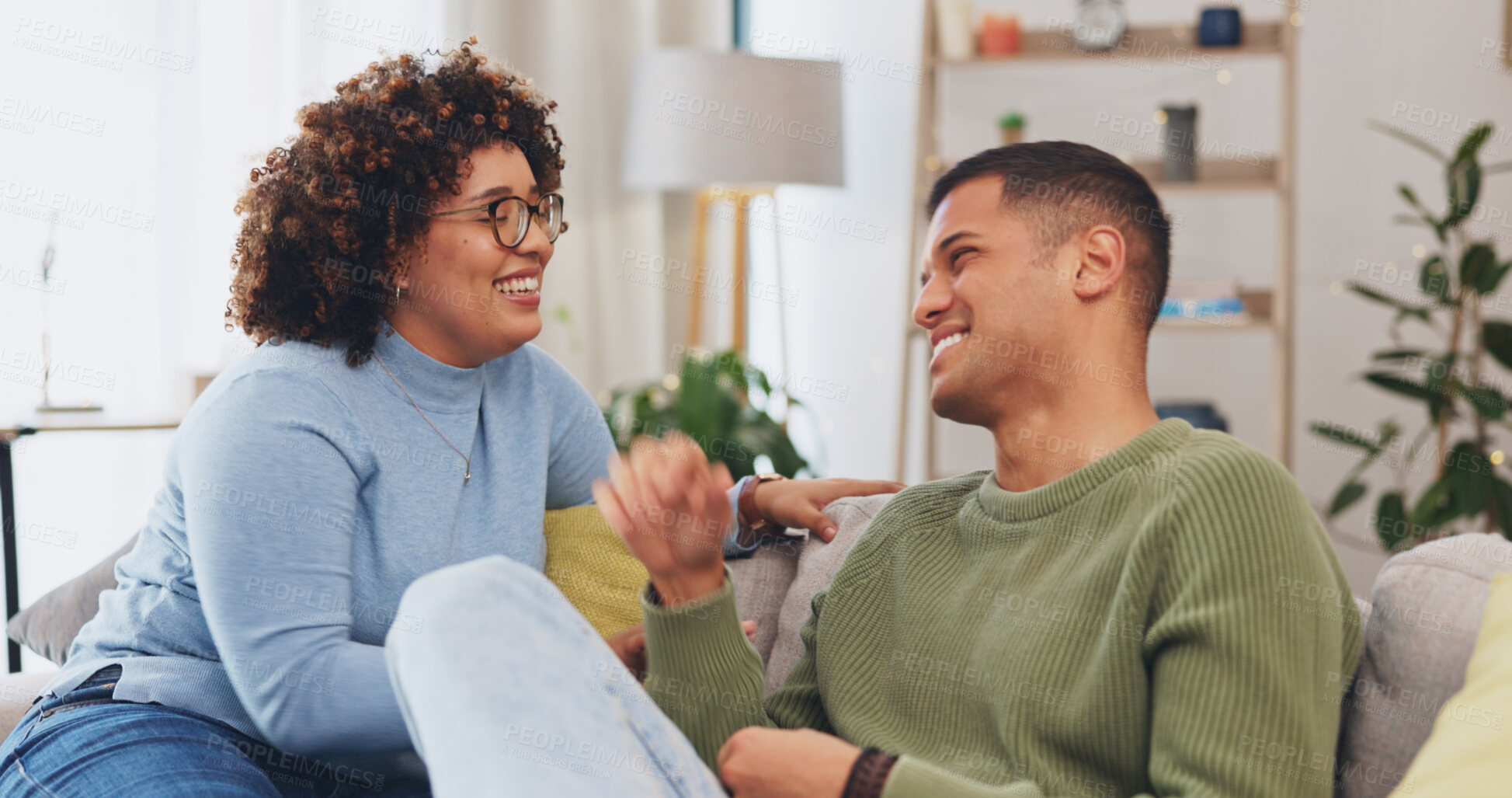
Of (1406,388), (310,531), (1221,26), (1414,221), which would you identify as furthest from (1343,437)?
(310,531)

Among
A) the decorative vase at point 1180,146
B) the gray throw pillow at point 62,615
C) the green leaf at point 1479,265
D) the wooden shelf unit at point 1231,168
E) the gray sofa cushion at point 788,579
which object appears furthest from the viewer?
the decorative vase at point 1180,146

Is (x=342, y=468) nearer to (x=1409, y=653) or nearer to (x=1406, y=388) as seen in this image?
(x=1409, y=653)

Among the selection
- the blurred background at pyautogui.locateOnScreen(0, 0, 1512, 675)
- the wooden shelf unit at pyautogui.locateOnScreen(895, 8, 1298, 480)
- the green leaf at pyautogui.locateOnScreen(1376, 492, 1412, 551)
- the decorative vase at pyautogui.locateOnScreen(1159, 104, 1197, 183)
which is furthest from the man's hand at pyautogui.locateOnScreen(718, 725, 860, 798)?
the decorative vase at pyautogui.locateOnScreen(1159, 104, 1197, 183)

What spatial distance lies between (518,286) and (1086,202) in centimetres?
68

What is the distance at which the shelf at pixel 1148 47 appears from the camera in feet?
10.9

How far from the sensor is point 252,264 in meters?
1.45

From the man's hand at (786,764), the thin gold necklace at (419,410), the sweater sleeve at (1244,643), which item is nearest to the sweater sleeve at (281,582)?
the thin gold necklace at (419,410)

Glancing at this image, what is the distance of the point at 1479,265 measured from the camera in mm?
2959

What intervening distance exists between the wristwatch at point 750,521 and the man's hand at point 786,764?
57 centimetres

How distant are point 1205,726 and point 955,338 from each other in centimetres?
45

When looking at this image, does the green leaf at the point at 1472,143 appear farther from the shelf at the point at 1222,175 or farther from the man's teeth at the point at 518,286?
the man's teeth at the point at 518,286

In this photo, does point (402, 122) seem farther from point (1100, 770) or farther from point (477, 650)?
point (1100, 770)

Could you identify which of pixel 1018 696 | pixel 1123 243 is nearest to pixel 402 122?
pixel 1123 243

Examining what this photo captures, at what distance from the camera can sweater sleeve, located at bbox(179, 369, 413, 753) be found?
1.21 metres
